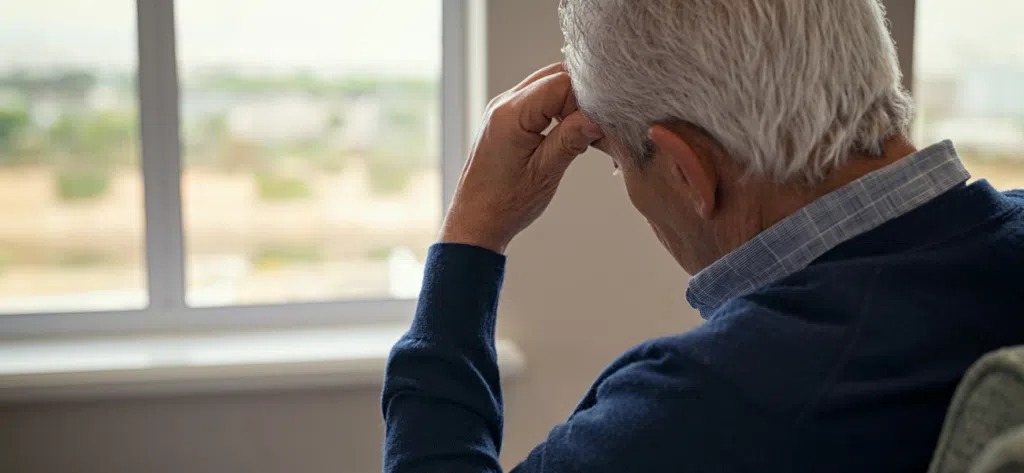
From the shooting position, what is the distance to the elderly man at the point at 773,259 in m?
0.74

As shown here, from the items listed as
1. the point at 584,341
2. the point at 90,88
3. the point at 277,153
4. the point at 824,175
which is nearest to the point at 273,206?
the point at 277,153

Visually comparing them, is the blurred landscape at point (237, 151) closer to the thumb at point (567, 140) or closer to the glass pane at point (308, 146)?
the glass pane at point (308, 146)

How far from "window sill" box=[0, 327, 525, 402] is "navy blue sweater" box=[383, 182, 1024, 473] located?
110 centimetres

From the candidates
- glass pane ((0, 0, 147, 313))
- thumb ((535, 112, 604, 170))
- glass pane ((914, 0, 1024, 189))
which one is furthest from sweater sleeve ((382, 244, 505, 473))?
glass pane ((914, 0, 1024, 189))

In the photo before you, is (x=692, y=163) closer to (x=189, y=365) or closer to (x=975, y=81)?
(x=189, y=365)

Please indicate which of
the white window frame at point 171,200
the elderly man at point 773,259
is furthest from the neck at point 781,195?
the white window frame at point 171,200

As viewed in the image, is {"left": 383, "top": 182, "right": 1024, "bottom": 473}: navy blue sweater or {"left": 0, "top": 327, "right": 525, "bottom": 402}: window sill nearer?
{"left": 383, "top": 182, "right": 1024, "bottom": 473}: navy blue sweater

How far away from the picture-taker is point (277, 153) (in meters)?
2.11

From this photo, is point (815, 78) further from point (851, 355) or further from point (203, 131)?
point (203, 131)

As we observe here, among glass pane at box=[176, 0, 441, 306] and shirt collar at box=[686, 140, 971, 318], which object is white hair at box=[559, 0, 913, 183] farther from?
glass pane at box=[176, 0, 441, 306]

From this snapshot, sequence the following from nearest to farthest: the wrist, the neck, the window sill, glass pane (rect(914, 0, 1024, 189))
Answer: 1. the neck
2. the wrist
3. the window sill
4. glass pane (rect(914, 0, 1024, 189))

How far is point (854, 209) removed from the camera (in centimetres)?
82

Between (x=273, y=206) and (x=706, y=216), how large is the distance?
1.41m

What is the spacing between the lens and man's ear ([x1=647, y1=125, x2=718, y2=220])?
2.88 feet
